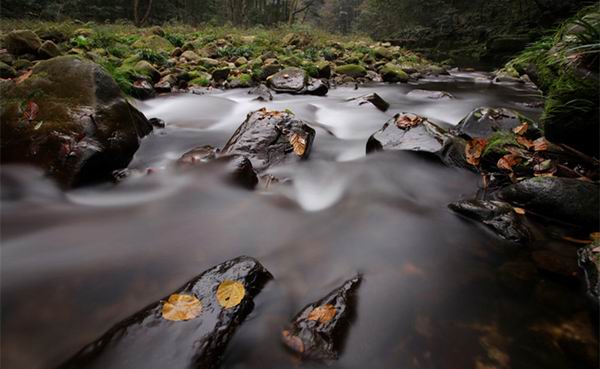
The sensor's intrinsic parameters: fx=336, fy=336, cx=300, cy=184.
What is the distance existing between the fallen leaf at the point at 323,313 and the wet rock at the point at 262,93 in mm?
6081

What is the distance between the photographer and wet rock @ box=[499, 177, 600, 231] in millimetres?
2965

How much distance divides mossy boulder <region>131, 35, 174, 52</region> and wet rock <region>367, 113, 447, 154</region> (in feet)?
29.9

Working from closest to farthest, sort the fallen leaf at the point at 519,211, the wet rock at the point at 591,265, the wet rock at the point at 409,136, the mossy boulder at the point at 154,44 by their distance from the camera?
the wet rock at the point at 591,265 → the fallen leaf at the point at 519,211 → the wet rock at the point at 409,136 → the mossy boulder at the point at 154,44

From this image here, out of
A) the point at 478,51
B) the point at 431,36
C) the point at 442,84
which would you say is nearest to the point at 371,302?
the point at 442,84

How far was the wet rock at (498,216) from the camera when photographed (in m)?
2.89

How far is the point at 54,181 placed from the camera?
331cm

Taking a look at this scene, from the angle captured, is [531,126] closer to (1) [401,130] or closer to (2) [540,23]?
(1) [401,130]

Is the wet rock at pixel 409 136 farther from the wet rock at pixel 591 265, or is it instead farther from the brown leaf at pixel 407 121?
the wet rock at pixel 591 265

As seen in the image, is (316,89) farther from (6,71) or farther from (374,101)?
(6,71)

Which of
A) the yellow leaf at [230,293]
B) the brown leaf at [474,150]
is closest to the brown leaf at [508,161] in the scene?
the brown leaf at [474,150]

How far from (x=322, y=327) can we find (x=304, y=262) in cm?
77

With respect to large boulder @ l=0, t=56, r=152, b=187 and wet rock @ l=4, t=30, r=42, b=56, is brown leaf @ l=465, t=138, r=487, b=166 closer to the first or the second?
large boulder @ l=0, t=56, r=152, b=187

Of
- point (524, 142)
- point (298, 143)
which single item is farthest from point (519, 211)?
point (298, 143)

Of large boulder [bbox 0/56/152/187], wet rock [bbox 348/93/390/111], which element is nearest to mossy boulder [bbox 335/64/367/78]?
wet rock [bbox 348/93/390/111]
